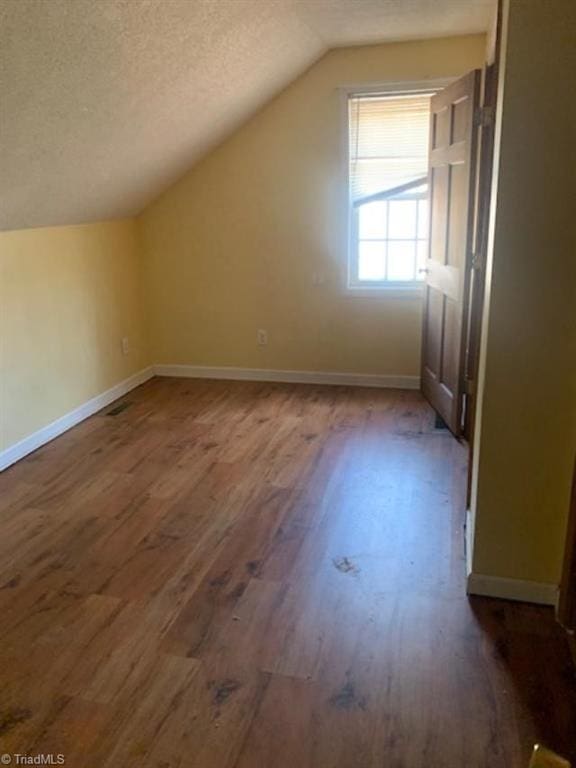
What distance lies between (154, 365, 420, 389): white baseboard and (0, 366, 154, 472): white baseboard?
0.28 m

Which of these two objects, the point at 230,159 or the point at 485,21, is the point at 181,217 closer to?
the point at 230,159

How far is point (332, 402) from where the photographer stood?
4.43 m

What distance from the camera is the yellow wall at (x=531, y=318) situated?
6.01 feet

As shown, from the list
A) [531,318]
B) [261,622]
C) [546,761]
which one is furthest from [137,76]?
[546,761]

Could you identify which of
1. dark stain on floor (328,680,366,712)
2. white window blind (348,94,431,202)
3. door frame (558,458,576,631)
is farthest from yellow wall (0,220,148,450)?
door frame (558,458,576,631)

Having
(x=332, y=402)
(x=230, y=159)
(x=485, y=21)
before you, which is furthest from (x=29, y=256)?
(x=485, y=21)

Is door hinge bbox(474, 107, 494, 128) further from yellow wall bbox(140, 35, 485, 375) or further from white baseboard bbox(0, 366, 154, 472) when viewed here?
white baseboard bbox(0, 366, 154, 472)

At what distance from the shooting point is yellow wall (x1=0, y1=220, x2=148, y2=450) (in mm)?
3414

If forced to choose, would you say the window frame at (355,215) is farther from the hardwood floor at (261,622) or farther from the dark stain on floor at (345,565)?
the dark stain on floor at (345,565)

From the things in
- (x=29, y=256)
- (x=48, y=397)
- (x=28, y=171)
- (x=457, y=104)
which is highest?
(x=457, y=104)

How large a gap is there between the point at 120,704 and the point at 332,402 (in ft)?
9.54

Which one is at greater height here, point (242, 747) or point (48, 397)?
point (48, 397)

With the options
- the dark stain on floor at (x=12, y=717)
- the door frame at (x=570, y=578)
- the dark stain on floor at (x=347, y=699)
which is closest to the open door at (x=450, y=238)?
the door frame at (x=570, y=578)

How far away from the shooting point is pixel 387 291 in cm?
459
